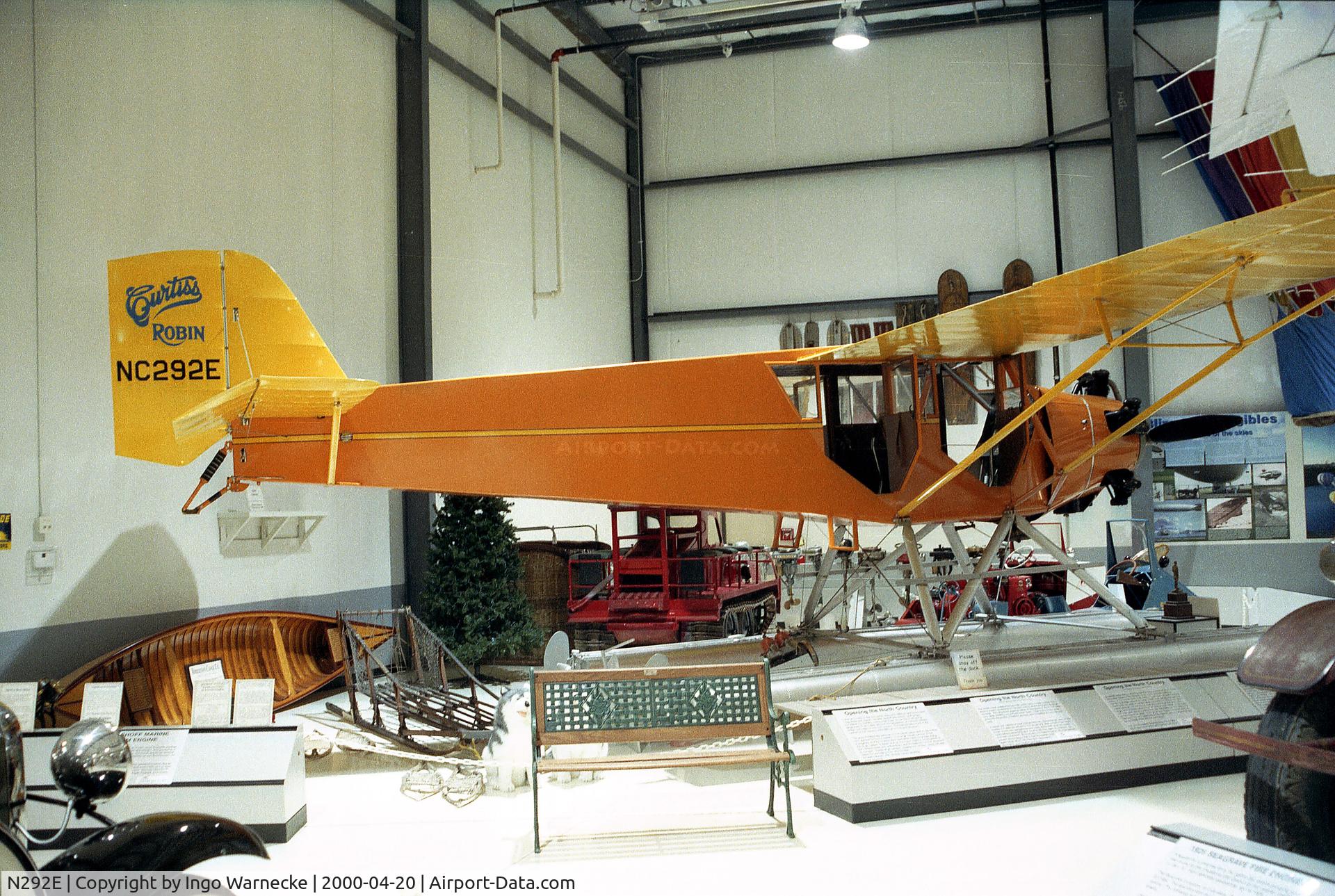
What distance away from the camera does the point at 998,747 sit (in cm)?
477

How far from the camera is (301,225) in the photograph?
9242 millimetres

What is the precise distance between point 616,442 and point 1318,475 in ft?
40.7

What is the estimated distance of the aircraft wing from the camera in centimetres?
414

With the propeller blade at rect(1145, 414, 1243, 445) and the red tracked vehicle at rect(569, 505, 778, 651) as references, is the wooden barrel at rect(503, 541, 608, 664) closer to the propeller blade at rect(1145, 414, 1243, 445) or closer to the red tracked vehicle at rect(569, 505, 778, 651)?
the red tracked vehicle at rect(569, 505, 778, 651)

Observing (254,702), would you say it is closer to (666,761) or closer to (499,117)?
(666,761)

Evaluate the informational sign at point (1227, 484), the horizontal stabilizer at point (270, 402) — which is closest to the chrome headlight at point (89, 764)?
the horizontal stabilizer at point (270, 402)

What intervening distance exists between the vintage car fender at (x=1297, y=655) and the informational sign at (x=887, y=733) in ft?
A: 6.27

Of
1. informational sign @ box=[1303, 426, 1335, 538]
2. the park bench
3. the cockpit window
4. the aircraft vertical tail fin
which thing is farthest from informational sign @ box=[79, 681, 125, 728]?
informational sign @ box=[1303, 426, 1335, 538]

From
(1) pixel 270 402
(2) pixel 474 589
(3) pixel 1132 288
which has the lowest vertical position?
(2) pixel 474 589

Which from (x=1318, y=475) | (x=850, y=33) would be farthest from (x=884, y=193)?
(x=1318, y=475)

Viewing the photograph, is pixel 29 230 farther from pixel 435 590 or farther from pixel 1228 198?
pixel 1228 198

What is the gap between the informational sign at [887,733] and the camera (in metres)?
4.64

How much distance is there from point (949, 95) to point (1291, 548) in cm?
841

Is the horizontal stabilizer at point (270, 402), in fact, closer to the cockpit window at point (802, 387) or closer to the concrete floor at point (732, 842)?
Answer: the concrete floor at point (732, 842)
